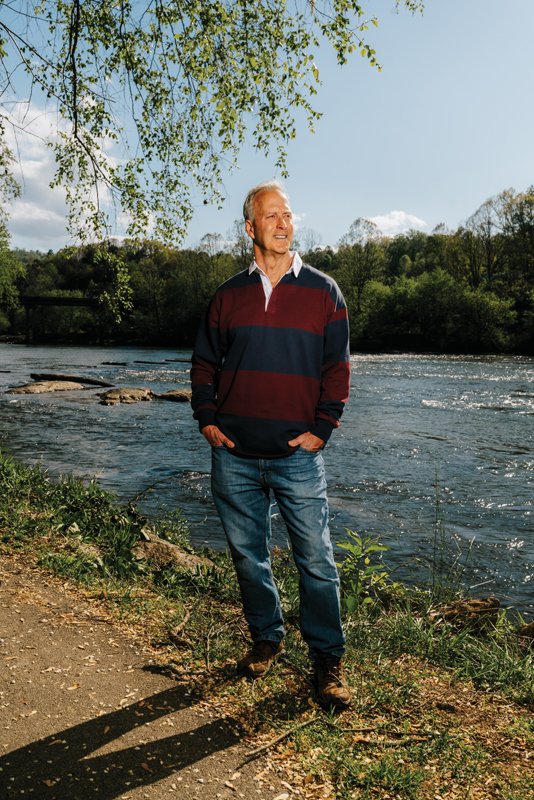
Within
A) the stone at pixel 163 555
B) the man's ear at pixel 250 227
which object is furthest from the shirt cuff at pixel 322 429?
the stone at pixel 163 555

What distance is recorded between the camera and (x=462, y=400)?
20500mm

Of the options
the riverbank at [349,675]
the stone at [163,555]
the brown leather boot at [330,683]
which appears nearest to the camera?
the riverbank at [349,675]

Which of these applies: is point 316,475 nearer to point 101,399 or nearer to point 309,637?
point 309,637

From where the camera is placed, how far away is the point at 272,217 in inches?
121

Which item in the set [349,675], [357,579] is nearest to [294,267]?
[349,675]

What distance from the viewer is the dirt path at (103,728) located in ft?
7.95

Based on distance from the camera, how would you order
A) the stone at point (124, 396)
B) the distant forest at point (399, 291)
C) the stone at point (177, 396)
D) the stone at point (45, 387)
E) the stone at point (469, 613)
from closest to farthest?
the stone at point (469, 613) → the stone at point (124, 396) → the stone at point (177, 396) → the stone at point (45, 387) → the distant forest at point (399, 291)

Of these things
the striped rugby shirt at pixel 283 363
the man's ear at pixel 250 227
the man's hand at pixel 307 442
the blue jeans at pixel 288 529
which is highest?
the man's ear at pixel 250 227

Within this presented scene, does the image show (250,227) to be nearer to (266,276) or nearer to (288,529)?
(266,276)

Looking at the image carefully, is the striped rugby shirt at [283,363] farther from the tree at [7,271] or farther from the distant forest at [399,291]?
the tree at [7,271]

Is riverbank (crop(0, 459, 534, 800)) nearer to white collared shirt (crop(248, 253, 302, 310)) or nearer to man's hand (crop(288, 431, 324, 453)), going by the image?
man's hand (crop(288, 431, 324, 453))

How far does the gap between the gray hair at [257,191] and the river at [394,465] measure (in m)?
2.87

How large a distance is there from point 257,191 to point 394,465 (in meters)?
8.93

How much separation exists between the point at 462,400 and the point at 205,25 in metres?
15.8
